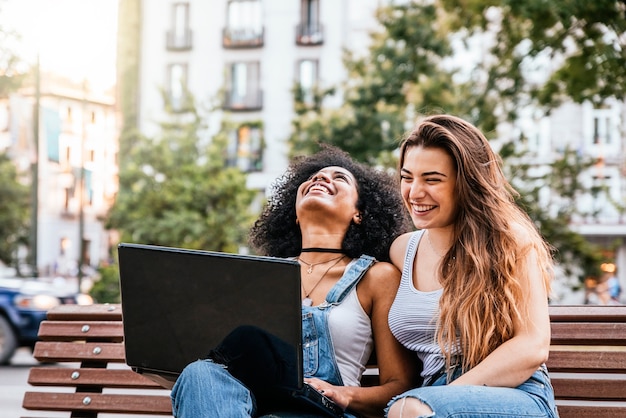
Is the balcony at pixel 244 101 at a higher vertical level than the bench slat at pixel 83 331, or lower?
higher

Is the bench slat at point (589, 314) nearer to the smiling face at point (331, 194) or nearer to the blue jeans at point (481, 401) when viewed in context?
the blue jeans at point (481, 401)

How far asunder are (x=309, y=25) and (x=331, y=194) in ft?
99.1

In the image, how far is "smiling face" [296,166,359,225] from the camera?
3.81 metres

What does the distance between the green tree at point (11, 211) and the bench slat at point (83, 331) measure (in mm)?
25403

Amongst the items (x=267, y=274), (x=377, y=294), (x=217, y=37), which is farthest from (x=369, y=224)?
(x=217, y=37)

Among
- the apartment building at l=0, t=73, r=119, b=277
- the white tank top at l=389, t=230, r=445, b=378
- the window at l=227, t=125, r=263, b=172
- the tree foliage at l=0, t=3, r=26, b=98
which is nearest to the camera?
the white tank top at l=389, t=230, r=445, b=378

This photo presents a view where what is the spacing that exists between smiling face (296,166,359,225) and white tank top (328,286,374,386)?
0.46 meters

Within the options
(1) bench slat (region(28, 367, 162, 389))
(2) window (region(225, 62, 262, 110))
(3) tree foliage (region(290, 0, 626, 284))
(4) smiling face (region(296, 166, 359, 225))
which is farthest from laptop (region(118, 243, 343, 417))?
(2) window (region(225, 62, 262, 110))

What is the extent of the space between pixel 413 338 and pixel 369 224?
2.44ft

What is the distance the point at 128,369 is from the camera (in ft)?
12.8

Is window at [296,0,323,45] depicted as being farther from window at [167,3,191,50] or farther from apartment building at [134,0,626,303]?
window at [167,3,191,50]

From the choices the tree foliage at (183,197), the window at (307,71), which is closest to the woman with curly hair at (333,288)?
the tree foliage at (183,197)

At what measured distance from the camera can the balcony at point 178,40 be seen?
34281mm

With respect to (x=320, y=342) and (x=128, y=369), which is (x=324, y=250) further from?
(x=128, y=369)
